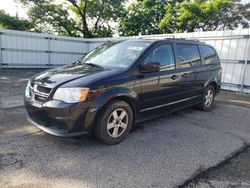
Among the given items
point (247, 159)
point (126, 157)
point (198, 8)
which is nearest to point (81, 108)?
point (126, 157)

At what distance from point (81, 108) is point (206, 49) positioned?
391 centimetres

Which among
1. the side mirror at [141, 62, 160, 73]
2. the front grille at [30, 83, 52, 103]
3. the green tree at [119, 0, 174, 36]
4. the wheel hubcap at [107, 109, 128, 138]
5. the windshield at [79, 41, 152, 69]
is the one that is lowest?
the wheel hubcap at [107, 109, 128, 138]

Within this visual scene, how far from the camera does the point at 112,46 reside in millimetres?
4664

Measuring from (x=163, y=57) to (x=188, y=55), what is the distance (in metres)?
0.95

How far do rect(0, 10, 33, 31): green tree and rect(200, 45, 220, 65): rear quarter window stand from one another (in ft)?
60.6

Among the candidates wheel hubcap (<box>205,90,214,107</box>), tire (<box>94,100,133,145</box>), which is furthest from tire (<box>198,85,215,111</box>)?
tire (<box>94,100,133,145</box>)

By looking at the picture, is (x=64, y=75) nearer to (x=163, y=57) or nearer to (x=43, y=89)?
(x=43, y=89)

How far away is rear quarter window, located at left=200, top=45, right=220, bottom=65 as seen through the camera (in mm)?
5578

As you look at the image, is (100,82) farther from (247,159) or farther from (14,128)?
(247,159)

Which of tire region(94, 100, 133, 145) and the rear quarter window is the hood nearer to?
tire region(94, 100, 133, 145)

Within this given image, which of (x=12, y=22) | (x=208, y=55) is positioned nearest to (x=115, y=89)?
(x=208, y=55)

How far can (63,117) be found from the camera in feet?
10.3

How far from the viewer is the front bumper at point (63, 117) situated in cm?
312

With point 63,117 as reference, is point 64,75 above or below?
above
